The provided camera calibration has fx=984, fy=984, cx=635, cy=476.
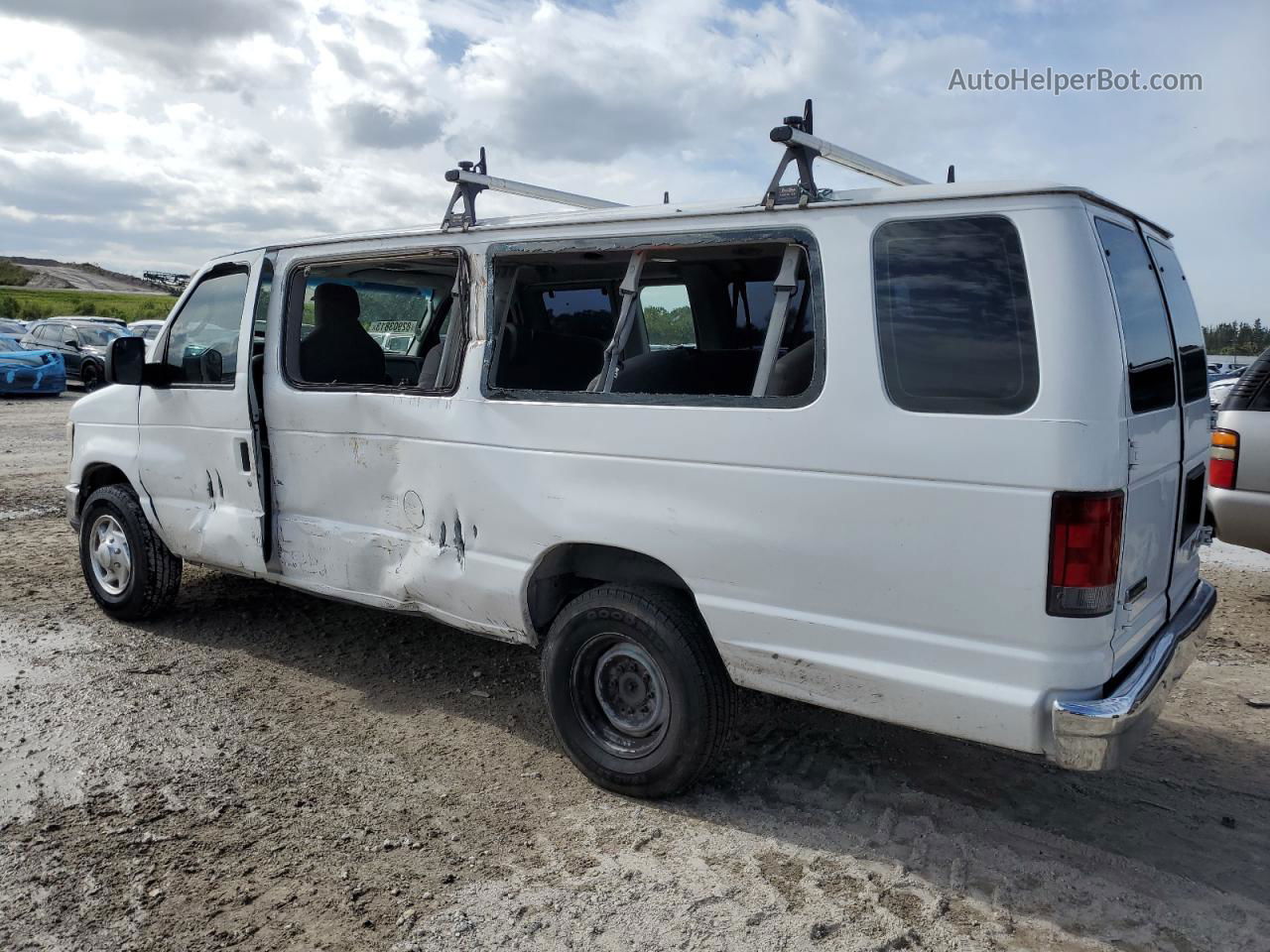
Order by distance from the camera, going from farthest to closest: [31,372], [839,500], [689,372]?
[31,372], [689,372], [839,500]

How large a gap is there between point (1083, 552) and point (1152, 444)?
54cm

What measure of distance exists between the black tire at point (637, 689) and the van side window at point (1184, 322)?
1.96 m

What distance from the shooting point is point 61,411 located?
18.1m

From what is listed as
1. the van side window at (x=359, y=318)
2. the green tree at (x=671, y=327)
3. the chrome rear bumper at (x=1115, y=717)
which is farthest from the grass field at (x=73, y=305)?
the chrome rear bumper at (x=1115, y=717)

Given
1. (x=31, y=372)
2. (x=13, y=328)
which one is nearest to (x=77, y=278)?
(x=13, y=328)

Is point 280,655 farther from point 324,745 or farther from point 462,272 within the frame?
point 462,272

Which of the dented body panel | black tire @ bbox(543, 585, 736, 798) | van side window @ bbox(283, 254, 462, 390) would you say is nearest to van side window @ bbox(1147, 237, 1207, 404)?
the dented body panel

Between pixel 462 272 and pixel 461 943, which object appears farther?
pixel 462 272

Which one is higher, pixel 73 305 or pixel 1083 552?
pixel 73 305

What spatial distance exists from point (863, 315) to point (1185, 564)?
5.44ft

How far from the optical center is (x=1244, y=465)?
19.7 ft

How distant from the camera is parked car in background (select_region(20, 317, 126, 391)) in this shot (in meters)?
23.0

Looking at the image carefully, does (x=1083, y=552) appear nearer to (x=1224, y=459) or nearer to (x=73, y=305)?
(x=1224, y=459)

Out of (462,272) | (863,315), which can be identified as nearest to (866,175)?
(863,315)
